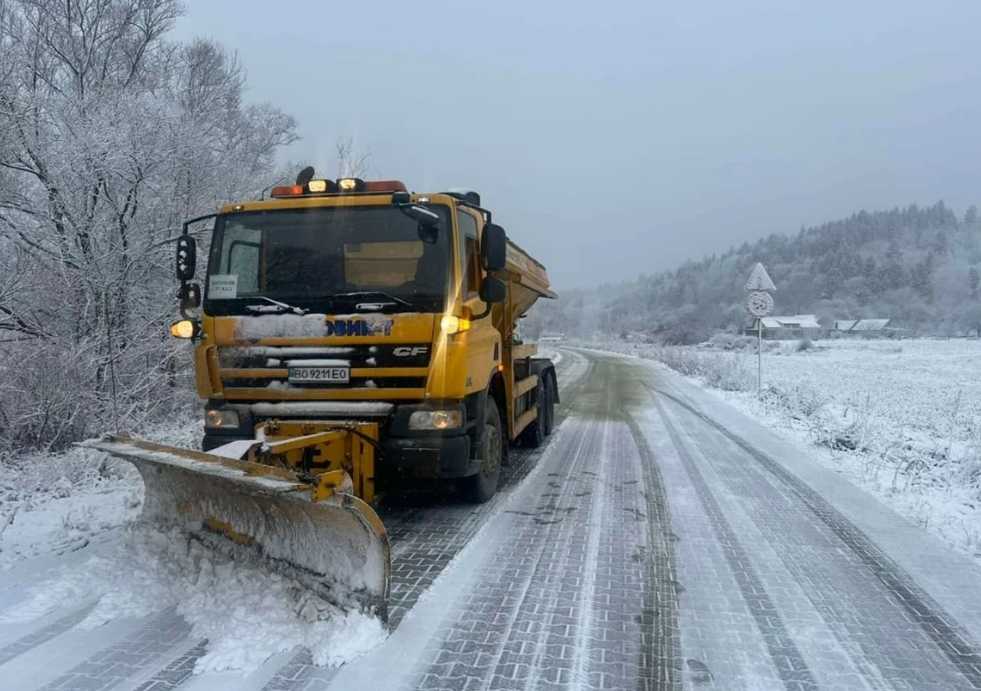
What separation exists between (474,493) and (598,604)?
2.25 m

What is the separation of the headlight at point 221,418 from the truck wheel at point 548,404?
5.55 m

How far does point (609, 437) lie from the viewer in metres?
10.4

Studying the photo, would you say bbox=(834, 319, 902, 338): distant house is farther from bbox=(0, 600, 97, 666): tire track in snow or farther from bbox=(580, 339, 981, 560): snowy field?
bbox=(0, 600, 97, 666): tire track in snow

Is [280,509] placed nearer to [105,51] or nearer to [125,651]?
[125,651]

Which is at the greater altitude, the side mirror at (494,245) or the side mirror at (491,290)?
the side mirror at (494,245)

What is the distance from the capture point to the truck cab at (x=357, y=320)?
5.22 m

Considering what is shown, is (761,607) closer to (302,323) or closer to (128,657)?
(128,657)

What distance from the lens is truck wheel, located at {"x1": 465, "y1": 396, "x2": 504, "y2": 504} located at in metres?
6.05

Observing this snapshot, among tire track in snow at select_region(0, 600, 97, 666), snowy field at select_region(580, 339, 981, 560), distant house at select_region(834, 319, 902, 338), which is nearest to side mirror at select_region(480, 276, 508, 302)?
tire track in snow at select_region(0, 600, 97, 666)

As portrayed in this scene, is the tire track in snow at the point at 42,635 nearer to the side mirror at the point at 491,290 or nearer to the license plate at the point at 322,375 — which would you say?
the license plate at the point at 322,375

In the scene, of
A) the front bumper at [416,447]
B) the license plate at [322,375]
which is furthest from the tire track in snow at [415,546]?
the license plate at [322,375]

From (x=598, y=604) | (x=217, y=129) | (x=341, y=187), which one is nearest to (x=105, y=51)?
(x=217, y=129)

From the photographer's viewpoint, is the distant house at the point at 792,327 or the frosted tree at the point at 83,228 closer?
the frosted tree at the point at 83,228

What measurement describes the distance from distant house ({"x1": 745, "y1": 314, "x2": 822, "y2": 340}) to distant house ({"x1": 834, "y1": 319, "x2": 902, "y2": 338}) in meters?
3.32
